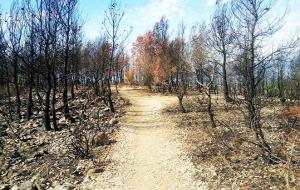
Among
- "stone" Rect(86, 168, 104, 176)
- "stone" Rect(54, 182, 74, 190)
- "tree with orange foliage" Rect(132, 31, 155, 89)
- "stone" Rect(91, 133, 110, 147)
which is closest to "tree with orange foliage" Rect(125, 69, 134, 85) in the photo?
"tree with orange foliage" Rect(132, 31, 155, 89)

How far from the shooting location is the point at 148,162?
17.8 metres

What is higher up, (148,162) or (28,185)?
(148,162)

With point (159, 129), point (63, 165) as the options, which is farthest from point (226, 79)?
point (63, 165)

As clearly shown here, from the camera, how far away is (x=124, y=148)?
2022 cm

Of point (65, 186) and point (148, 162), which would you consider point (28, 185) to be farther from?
point (148, 162)

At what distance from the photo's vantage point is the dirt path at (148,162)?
15.1 m

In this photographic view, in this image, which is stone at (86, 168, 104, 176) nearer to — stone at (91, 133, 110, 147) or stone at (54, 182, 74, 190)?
stone at (54, 182, 74, 190)

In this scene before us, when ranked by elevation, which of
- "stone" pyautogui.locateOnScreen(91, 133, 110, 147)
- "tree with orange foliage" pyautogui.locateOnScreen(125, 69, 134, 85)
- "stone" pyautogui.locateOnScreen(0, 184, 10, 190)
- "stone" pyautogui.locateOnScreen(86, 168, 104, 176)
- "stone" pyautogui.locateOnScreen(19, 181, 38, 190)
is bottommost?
"stone" pyautogui.locateOnScreen(0, 184, 10, 190)

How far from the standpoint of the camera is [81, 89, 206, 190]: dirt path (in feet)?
49.6

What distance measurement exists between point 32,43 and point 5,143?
10013 mm

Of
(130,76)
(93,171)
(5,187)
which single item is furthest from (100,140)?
(130,76)

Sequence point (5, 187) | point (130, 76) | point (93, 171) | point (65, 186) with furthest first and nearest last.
Result: point (130, 76)
point (93, 171)
point (5, 187)
point (65, 186)

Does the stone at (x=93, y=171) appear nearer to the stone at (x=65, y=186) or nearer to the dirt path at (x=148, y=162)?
the dirt path at (x=148, y=162)

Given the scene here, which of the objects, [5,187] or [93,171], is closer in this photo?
[5,187]
